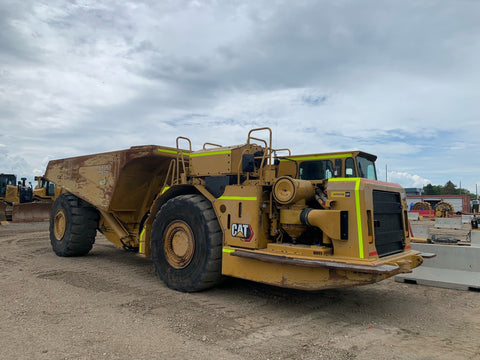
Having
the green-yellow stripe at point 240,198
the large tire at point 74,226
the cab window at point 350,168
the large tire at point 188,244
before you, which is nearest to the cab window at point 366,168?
the cab window at point 350,168

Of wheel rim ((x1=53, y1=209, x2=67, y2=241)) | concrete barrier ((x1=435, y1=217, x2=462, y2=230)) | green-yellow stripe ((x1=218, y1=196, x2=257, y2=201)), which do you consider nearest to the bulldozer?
wheel rim ((x1=53, y1=209, x2=67, y2=241))

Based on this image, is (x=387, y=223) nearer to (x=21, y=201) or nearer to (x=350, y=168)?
(x=350, y=168)

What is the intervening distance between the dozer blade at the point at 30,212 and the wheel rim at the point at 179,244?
14.0 meters

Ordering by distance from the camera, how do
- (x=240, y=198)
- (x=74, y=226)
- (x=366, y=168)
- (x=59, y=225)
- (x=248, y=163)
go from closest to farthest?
(x=240, y=198)
(x=248, y=163)
(x=366, y=168)
(x=74, y=226)
(x=59, y=225)

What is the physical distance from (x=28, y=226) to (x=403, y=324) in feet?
53.4

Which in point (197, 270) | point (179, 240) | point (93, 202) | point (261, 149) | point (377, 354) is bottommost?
point (377, 354)

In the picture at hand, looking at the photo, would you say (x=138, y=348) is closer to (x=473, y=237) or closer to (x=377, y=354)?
(x=377, y=354)

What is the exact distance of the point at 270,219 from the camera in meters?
5.54

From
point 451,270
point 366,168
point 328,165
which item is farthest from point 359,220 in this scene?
point 451,270

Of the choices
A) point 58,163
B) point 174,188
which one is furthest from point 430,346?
point 58,163

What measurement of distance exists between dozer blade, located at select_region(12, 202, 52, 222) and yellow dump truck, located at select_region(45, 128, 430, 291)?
1205 centimetres

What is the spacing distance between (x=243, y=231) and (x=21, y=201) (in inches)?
741

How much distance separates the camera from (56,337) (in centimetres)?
396

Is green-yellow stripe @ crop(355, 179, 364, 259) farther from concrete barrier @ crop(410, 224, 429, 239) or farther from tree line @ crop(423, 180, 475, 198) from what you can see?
tree line @ crop(423, 180, 475, 198)
